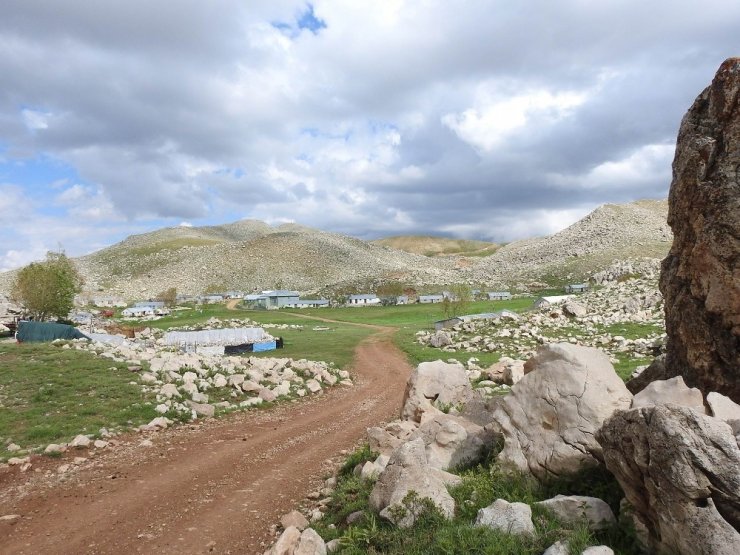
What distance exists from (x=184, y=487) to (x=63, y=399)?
11.4 meters

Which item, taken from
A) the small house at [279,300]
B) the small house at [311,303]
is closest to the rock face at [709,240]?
the small house at [311,303]

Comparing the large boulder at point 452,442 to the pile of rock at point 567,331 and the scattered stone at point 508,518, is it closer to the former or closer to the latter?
the scattered stone at point 508,518

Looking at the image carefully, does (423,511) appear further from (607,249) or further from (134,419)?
(607,249)

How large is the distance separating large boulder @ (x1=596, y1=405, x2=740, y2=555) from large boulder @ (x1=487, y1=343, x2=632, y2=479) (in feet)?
7.04

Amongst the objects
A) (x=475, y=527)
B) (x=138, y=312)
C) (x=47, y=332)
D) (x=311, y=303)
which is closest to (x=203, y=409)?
(x=475, y=527)

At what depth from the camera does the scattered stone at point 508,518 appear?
26.9 feet

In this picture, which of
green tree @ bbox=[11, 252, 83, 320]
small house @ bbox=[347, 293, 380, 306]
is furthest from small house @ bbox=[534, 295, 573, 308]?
green tree @ bbox=[11, 252, 83, 320]

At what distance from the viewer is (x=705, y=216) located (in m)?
11.2

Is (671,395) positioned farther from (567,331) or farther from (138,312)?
(138,312)

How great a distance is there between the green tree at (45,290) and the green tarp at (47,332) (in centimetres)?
3113

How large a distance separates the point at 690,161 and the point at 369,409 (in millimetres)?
17418

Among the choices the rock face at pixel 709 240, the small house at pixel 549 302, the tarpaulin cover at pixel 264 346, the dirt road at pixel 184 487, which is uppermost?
the rock face at pixel 709 240

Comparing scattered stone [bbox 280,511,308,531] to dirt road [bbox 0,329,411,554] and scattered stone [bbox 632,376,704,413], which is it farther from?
scattered stone [bbox 632,376,704,413]

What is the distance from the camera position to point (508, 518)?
8.46 meters
